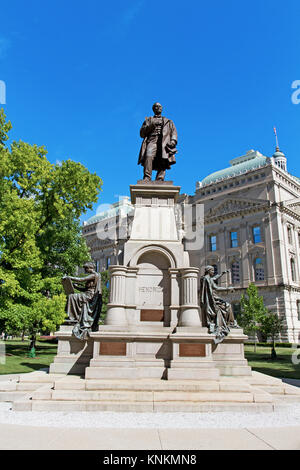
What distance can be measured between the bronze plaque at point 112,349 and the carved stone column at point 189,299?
1778mm

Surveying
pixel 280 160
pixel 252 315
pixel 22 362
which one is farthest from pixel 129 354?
pixel 280 160

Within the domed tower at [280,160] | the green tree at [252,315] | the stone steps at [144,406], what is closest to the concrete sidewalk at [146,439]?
the stone steps at [144,406]

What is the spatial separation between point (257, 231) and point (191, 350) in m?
41.7

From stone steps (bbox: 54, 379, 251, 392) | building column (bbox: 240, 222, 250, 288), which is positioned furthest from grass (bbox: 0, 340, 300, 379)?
building column (bbox: 240, 222, 250, 288)

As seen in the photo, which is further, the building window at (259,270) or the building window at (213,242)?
the building window at (213,242)

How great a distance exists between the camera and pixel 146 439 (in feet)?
17.3

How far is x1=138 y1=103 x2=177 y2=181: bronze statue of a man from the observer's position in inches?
482

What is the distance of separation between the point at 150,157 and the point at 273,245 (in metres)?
37.1

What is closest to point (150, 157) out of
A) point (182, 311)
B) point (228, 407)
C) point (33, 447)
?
point (182, 311)

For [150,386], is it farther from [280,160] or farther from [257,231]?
[280,160]

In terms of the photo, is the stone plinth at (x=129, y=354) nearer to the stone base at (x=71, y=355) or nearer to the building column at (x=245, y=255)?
the stone base at (x=71, y=355)

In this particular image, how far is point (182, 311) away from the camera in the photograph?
9594mm

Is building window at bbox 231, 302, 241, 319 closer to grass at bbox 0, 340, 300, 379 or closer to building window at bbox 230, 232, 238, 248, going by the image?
building window at bbox 230, 232, 238, 248

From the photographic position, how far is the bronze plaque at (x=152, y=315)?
1001 cm
